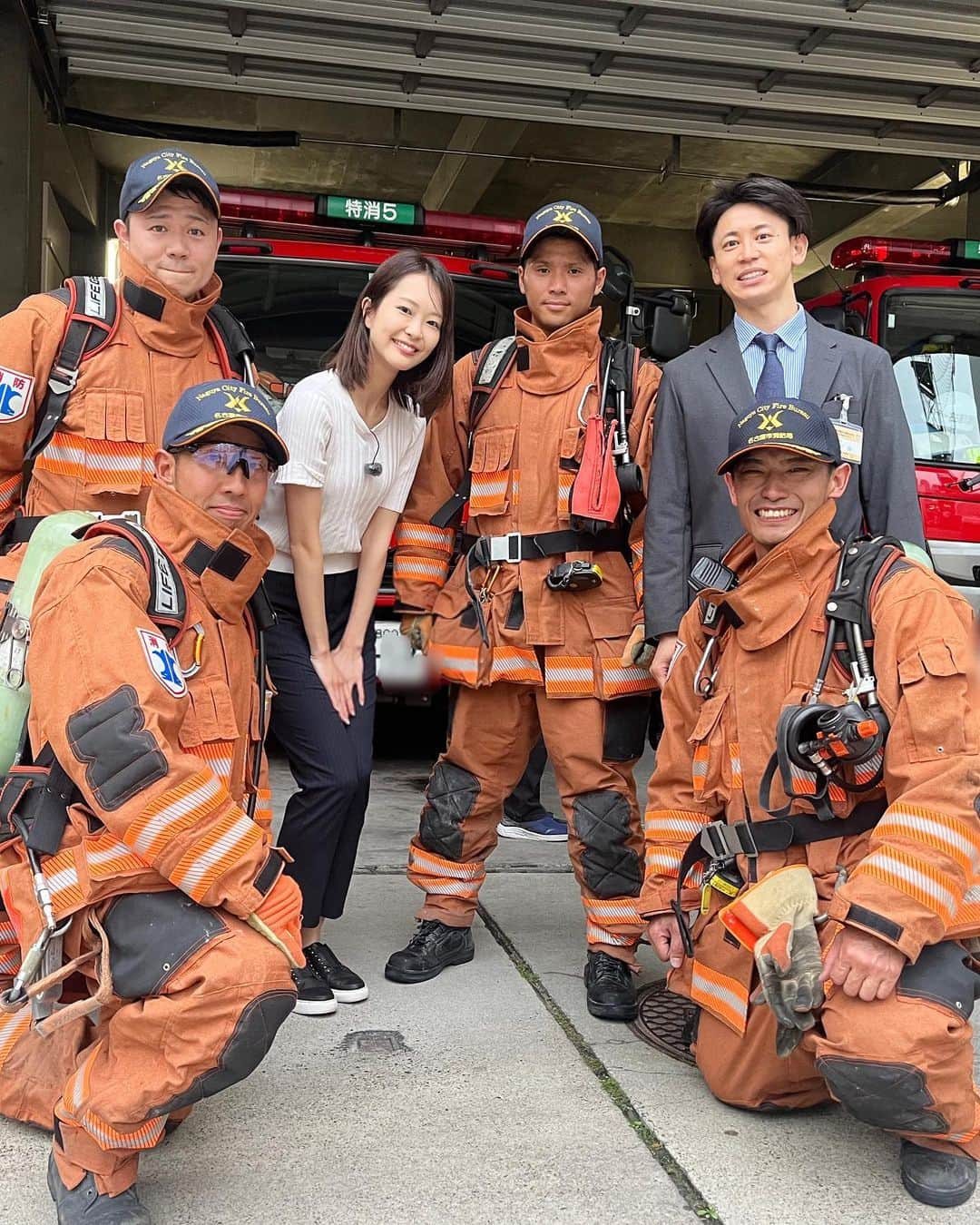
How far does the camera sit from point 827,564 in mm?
2721

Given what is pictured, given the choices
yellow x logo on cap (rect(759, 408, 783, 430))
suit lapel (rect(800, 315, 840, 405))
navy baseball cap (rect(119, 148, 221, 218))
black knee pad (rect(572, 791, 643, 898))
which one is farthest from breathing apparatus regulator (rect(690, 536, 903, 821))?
navy baseball cap (rect(119, 148, 221, 218))

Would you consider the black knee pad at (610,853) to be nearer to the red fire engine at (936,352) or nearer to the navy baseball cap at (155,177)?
the navy baseball cap at (155,177)

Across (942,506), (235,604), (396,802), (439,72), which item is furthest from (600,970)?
(439,72)

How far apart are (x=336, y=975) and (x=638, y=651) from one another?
1.17 meters

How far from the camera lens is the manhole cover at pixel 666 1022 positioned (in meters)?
3.01

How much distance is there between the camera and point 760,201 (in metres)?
3.22

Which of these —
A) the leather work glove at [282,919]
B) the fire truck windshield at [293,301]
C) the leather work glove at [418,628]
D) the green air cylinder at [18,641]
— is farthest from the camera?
the fire truck windshield at [293,301]

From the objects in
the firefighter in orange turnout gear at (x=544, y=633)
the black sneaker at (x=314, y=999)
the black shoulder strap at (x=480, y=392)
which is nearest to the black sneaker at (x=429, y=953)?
the firefighter in orange turnout gear at (x=544, y=633)

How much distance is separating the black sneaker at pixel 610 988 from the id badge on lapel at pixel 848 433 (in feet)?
4.73

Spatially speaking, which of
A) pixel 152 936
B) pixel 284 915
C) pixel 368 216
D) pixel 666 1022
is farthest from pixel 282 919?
pixel 368 216

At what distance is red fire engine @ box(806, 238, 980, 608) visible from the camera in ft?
19.3

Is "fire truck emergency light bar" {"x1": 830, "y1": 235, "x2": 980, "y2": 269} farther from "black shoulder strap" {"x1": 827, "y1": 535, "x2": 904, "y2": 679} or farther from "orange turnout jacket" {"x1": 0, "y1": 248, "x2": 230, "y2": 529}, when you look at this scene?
"orange turnout jacket" {"x1": 0, "y1": 248, "x2": 230, "y2": 529}

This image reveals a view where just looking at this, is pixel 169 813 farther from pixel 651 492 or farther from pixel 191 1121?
pixel 651 492

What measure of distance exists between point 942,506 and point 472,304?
2433 mm
